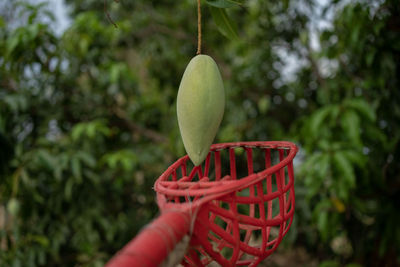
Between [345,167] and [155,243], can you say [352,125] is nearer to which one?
[345,167]

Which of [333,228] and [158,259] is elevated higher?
[158,259]

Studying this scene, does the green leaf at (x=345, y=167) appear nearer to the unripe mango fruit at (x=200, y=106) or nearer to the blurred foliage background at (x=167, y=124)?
the blurred foliage background at (x=167, y=124)

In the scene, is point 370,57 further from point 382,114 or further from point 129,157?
point 129,157

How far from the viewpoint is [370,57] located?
908 millimetres

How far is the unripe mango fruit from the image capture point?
0.38 meters

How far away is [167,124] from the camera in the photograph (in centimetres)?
170

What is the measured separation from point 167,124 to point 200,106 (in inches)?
52.1

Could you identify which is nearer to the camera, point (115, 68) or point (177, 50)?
point (115, 68)

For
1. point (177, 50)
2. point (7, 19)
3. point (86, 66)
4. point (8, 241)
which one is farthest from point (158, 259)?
point (7, 19)

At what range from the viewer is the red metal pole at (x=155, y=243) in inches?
8.6

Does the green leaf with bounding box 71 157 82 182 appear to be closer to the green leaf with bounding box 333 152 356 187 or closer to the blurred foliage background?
the blurred foliage background

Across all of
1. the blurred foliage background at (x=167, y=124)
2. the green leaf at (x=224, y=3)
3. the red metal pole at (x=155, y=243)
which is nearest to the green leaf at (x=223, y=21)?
the green leaf at (x=224, y=3)

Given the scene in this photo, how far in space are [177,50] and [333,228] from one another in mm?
1097

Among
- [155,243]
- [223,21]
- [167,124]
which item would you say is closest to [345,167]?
[223,21]
